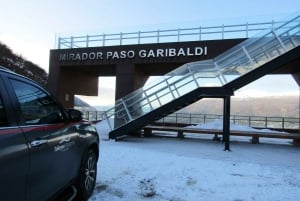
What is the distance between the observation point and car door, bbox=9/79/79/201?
287 centimetres

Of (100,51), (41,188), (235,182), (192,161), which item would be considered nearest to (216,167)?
(192,161)

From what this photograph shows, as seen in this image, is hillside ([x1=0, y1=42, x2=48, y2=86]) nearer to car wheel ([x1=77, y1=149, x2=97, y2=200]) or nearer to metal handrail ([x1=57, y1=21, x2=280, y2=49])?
metal handrail ([x1=57, y1=21, x2=280, y2=49])

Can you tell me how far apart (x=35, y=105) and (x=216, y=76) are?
8.87 meters

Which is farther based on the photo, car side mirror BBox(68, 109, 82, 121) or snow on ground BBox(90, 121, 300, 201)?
snow on ground BBox(90, 121, 300, 201)

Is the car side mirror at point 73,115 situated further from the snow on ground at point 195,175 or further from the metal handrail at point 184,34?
the metal handrail at point 184,34

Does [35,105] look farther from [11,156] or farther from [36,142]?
[11,156]

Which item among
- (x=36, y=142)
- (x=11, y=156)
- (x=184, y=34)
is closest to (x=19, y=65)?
(x=184, y=34)

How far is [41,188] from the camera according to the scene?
9.89 feet

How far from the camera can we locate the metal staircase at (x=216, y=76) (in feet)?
35.2

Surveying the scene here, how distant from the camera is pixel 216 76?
447 inches

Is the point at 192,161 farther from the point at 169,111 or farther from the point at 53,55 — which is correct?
the point at 53,55

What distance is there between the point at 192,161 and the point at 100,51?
10.3 m

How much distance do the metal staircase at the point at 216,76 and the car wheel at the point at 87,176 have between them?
690 cm

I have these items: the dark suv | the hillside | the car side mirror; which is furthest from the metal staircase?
the hillside
